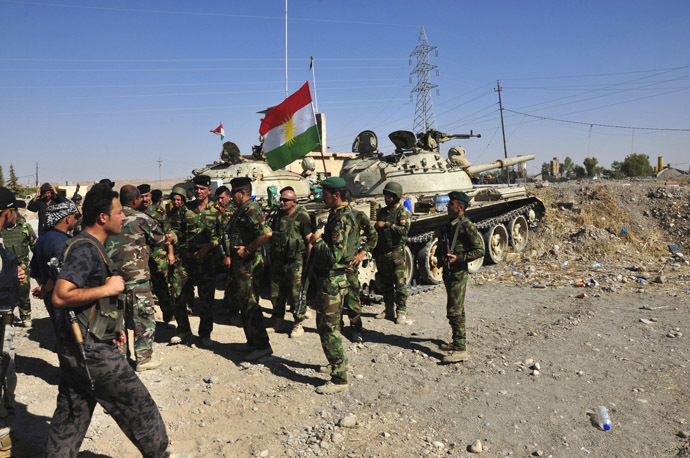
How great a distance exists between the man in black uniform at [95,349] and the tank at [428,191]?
6020 mm

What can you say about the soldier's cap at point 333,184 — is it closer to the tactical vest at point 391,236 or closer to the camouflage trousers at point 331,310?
the camouflage trousers at point 331,310

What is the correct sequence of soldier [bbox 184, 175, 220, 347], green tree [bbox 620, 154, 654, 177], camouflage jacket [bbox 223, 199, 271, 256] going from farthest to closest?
green tree [bbox 620, 154, 654, 177]
soldier [bbox 184, 175, 220, 347]
camouflage jacket [bbox 223, 199, 271, 256]

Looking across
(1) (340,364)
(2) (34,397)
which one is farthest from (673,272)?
(2) (34,397)

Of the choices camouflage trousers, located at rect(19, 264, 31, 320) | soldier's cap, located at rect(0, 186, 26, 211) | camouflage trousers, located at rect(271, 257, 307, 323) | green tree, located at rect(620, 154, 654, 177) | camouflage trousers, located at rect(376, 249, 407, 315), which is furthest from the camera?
green tree, located at rect(620, 154, 654, 177)

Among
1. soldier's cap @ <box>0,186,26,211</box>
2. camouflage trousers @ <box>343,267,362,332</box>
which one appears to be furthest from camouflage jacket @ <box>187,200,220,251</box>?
soldier's cap @ <box>0,186,26,211</box>

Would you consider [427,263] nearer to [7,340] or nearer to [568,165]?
[7,340]

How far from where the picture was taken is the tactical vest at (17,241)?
671cm

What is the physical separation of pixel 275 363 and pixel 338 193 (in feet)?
7.20

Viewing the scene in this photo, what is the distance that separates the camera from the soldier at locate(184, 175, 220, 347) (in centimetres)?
575

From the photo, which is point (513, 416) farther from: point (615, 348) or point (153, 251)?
point (153, 251)

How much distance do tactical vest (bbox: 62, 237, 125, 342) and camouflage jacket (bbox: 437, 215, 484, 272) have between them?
348 cm

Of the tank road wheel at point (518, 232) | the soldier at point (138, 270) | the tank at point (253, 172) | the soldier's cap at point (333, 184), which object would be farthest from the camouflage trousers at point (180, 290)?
the tank road wheel at point (518, 232)

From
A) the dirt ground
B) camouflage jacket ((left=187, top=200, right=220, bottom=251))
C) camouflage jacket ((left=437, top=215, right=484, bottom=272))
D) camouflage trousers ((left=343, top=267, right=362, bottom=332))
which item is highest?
camouflage jacket ((left=187, top=200, right=220, bottom=251))

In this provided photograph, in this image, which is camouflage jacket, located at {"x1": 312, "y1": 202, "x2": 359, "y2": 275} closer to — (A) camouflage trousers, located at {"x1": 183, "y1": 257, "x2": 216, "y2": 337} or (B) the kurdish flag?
(A) camouflage trousers, located at {"x1": 183, "y1": 257, "x2": 216, "y2": 337}
